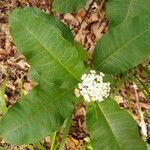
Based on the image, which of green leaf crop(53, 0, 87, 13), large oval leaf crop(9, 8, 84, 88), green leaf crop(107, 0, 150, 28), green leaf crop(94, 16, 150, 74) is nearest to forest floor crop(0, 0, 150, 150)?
green leaf crop(53, 0, 87, 13)

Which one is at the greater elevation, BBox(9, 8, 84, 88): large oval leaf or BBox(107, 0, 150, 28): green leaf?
BBox(107, 0, 150, 28): green leaf

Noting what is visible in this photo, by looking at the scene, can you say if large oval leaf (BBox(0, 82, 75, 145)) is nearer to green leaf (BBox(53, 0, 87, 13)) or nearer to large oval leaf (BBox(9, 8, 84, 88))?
large oval leaf (BBox(9, 8, 84, 88))

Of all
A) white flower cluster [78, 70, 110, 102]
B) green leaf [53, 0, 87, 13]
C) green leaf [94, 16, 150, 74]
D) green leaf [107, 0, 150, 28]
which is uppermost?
green leaf [53, 0, 87, 13]

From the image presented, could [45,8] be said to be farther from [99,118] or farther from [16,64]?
[99,118]

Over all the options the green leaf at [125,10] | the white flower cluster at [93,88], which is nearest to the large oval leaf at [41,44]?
the white flower cluster at [93,88]

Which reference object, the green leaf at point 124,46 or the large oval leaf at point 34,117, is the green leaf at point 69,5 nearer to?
the green leaf at point 124,46

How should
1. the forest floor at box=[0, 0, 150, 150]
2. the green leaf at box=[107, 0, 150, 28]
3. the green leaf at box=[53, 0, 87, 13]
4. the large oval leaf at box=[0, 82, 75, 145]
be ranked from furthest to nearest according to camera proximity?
the forest floor at box=[0, 0, 150, 150]
the green leaf at box=[53, 0, 87, 13]
the green leaf at box=[107, 0, 150, 28]
the large oval leaf at box=[0, 82, 75, 145]

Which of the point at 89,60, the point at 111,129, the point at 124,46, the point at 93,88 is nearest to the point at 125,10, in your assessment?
the point at 124,46
